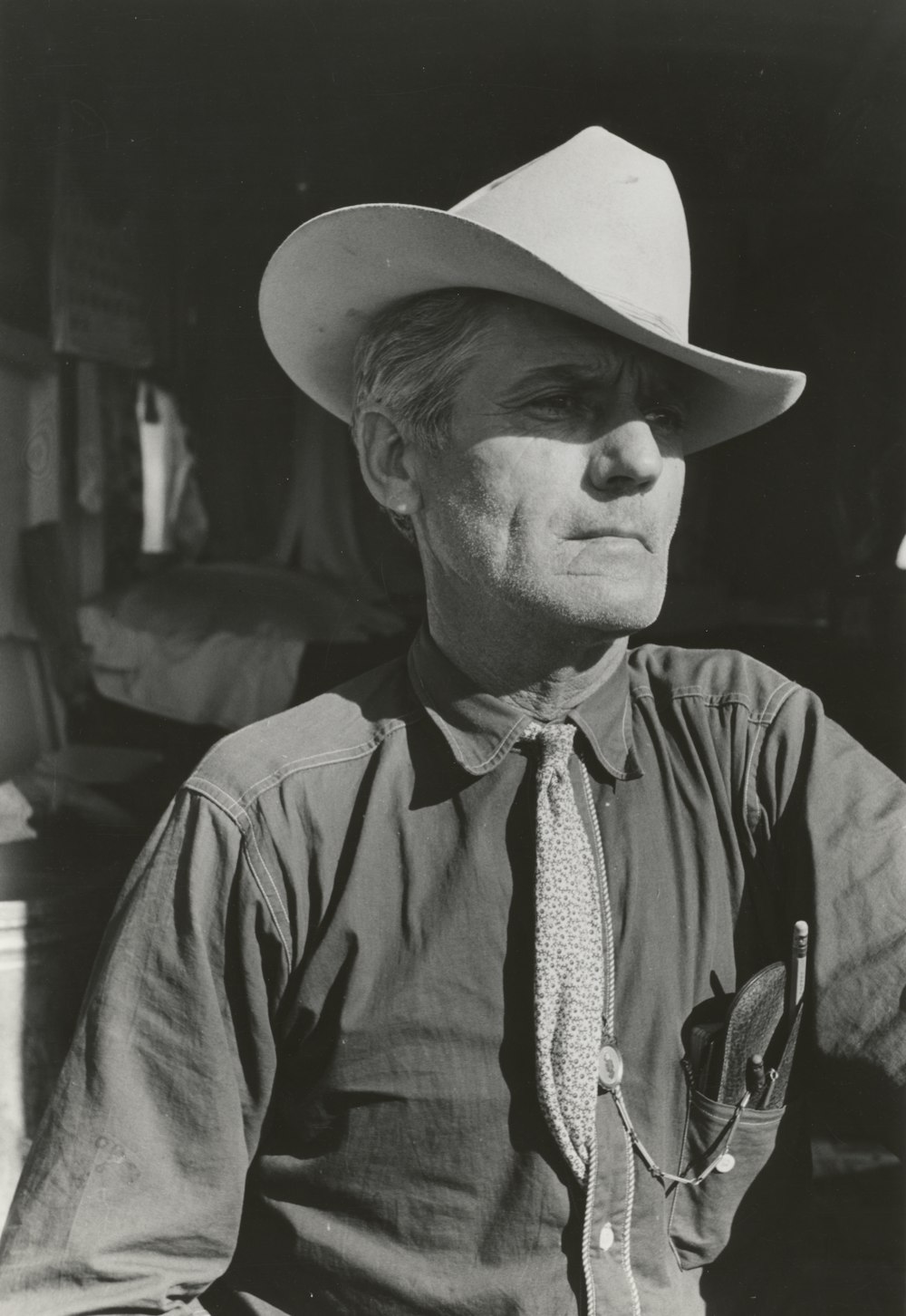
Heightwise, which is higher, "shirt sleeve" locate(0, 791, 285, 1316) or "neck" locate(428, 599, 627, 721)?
"neck" locate(428, 599, 627, 721)

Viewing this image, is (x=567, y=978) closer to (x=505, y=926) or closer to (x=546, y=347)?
(x=505, y=926)

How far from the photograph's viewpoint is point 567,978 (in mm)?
1423

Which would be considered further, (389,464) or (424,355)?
(389,464)

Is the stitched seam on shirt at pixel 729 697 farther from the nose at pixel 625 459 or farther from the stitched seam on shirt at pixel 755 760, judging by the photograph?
the nose at pixel 625 459

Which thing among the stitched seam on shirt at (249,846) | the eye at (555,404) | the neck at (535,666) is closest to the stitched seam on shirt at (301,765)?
the stitched seam on shirt at (249,846)

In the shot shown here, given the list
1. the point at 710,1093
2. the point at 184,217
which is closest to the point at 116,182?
Result: the point at 184,217

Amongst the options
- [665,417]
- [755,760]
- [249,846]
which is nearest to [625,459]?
[665,417]

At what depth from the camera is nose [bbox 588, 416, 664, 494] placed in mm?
1433

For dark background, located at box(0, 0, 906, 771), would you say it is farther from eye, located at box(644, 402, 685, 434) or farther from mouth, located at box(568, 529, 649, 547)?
mouth, located at box(568, 529, 649, 547)

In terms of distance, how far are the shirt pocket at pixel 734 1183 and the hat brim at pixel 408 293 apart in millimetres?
965

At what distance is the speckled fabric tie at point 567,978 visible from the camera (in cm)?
141

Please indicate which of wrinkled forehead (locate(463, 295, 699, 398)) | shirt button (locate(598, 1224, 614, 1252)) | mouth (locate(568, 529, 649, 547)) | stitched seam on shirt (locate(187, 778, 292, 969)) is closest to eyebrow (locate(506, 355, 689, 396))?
wrinkled forehead (locate(463, 295, 699, 398))

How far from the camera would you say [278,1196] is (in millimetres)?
1521

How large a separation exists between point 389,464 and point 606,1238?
107cm
